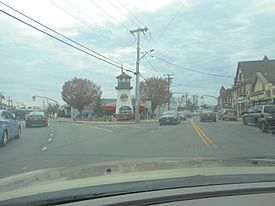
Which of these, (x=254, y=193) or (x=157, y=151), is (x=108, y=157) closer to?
(x=157, y=151)

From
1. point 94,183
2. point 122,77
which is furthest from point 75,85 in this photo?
point 94,183

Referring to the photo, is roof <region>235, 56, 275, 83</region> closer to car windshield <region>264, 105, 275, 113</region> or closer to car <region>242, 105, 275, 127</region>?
car <region>242, 105, 275, 127</region>

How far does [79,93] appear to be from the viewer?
343 ft

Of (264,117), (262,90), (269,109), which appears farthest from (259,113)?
(262,90)

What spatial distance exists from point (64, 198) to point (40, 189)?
35cm

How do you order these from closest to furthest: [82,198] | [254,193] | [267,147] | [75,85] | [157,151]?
[82,198] < [254,193] < [157,151] < [267,147] < [75,85]

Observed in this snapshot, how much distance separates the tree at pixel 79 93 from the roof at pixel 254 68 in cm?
3601

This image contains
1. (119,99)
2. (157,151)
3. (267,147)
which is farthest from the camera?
(119,99)

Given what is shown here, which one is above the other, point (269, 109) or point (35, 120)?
point (269, 109)

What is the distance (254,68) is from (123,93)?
81.3 ft

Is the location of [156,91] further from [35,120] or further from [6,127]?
[6,127]

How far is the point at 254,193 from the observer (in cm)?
254

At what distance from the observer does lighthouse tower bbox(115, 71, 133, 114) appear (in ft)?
262

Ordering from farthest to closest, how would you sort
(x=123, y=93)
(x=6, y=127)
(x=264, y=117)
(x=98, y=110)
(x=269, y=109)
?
(x=98, y=110) → (x=123, y=93) → (x=269, y=109) → (x=264, y=117) → (x=6, y=127)
